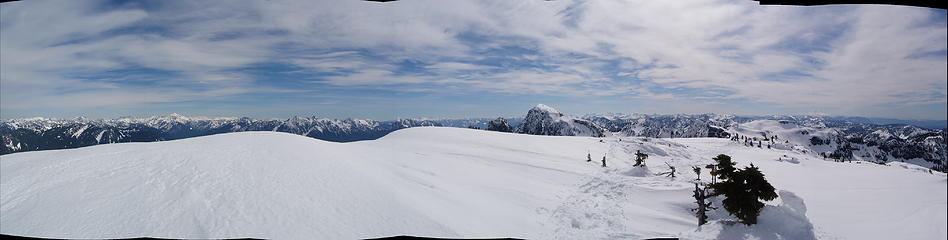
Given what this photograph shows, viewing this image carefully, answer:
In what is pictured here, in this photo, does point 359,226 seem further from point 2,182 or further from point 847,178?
point 847,178

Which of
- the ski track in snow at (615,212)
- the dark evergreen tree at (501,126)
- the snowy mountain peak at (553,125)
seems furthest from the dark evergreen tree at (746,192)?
the snowy mountain peak at (553,125)

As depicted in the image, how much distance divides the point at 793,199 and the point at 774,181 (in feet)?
3.52

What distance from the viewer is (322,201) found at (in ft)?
15.7

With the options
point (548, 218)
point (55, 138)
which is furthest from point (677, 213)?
point (55, 138)

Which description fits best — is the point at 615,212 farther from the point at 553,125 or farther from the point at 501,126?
the point at 553,125

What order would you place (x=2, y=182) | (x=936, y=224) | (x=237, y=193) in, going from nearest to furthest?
1. (x=936, y=224)
2. (x=2, y=182)
3. (x=237, y=193)

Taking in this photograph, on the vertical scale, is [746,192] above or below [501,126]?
below

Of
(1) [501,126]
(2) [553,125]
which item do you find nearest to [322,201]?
(1) [501,126]

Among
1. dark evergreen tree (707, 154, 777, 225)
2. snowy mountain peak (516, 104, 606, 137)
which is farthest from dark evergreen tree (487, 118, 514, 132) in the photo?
dark evergreen tree (707, 154, 777, 225)

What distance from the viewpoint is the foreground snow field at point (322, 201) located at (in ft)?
12.4

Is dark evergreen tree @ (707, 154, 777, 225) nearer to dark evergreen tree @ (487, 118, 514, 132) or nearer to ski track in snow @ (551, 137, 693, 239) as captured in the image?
ski track in snow @ (551, 137, 693, 239)

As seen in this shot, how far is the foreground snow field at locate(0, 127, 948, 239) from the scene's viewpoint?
12.4ft

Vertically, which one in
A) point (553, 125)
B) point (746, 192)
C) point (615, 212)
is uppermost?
point (553, 125)

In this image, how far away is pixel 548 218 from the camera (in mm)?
5688
